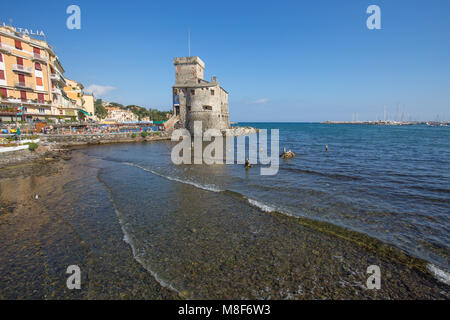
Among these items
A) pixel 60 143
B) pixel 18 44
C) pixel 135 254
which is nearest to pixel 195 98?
pixel 60 143

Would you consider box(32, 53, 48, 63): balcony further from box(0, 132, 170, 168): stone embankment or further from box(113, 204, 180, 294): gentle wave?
box(113, 204, 180, 294): gentle wave

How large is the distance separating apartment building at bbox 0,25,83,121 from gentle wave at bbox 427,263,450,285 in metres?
45.0

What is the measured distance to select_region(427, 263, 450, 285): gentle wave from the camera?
5.70m

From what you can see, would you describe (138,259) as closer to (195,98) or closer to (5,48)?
(195,98)

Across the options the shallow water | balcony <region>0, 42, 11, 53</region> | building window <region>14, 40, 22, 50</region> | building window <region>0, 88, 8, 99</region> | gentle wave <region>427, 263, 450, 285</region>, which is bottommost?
gentle wave <region>427, 263, 450, 285</region>

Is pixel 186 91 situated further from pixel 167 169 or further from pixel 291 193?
pixel 291 193

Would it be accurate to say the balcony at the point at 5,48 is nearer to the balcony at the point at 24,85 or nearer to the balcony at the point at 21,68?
the balcony at the point at 21,68

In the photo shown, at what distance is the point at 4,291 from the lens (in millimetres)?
5113

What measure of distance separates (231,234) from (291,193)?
6361 mm

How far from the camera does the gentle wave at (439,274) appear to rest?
18.7 feet

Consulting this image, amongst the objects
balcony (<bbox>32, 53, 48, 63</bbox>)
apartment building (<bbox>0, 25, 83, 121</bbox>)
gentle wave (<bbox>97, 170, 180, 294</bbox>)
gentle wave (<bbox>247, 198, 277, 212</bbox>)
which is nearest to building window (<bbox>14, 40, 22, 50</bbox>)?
apartment building (<bbox>0, 25, 83, 121</bbox>)

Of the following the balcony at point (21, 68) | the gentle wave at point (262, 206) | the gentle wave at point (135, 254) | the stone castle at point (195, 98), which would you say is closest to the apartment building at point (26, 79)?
the balcony at point (21, 68)

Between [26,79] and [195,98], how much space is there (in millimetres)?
31203

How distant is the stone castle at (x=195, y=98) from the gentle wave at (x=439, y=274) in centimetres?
4755
